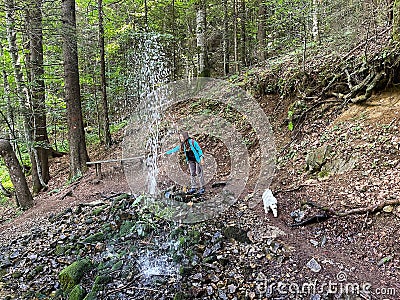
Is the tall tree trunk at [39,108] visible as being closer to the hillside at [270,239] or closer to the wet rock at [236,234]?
the hillside at [270,239]

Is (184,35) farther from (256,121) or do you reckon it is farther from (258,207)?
(258,207)

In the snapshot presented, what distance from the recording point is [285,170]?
673cm

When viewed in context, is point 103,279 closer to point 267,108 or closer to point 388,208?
point 388,208

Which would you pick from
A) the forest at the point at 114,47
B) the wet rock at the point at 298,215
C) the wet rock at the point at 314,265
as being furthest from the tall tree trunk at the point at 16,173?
the wet rock at the point at 314,265

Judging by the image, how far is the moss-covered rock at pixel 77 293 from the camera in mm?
3904

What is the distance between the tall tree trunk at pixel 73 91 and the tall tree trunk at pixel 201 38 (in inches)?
212

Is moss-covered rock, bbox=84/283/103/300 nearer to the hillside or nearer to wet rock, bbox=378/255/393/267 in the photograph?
the hillside

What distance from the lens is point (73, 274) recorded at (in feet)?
14.2

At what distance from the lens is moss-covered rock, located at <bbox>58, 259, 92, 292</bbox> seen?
424 centimetres

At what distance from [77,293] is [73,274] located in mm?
453

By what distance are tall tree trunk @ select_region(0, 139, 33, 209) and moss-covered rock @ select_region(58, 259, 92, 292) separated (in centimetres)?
475

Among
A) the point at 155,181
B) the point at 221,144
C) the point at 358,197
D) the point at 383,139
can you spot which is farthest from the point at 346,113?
the point at 155,181

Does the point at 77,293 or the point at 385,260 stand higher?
the point at 385,260

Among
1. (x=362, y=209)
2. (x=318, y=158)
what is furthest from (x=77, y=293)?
(x=318, y=158)
